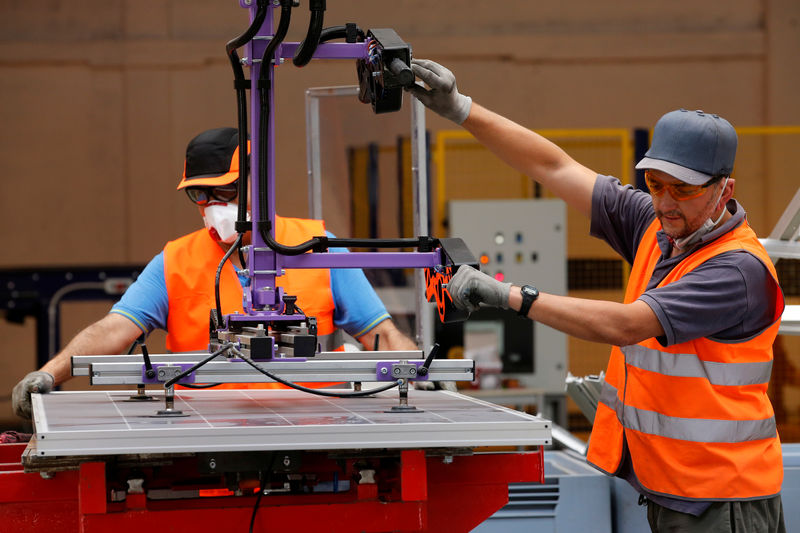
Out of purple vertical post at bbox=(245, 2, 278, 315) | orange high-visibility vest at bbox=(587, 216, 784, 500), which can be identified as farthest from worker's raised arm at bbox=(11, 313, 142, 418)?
orange high-visibility vest at bbox=(587, 216, 784, 500)

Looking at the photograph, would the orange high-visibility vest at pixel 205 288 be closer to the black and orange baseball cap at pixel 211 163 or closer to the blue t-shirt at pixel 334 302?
the blue t-shirt at pixel 334 302

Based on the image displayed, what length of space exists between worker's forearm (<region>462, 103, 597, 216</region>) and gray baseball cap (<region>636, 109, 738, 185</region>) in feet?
1.35

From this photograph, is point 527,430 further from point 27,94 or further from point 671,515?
point 27,94

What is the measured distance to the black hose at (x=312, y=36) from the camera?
82.0 inches

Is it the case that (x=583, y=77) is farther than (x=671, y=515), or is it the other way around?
(x=583, y=77)

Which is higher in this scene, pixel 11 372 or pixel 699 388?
pixel 699 388

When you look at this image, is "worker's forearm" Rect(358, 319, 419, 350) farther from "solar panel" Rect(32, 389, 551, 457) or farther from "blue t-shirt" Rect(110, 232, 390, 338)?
"solar panel" Rect(32, 389, 551, 457)

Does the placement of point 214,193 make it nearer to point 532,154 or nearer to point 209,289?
point 209,289

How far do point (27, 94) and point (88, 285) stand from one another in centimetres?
305

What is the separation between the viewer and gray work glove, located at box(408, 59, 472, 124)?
7.83 feet

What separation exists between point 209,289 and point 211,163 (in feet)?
1.21

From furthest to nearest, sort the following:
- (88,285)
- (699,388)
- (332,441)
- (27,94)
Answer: (27,94)
(88,285)
(699,388)
(332,441)

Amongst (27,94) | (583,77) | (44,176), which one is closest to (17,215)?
(44,176)

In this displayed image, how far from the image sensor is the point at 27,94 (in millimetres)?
8359
